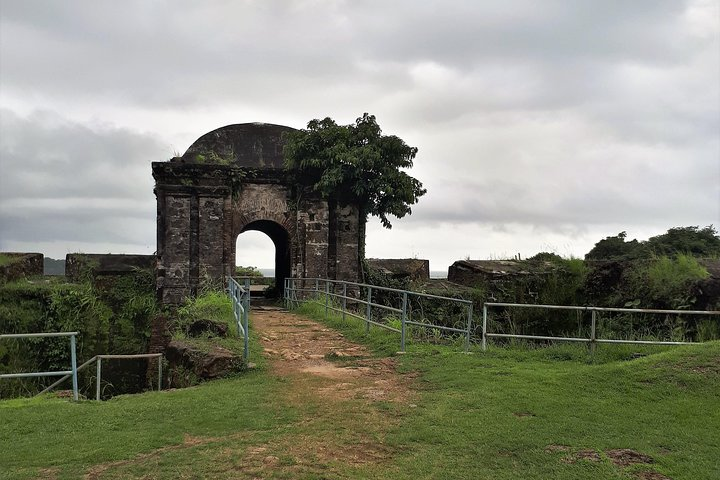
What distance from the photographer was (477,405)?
19.1 feet

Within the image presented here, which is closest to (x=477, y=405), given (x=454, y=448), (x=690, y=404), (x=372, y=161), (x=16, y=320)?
(x=454, y=448)

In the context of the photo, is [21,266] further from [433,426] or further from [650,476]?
[650,476]

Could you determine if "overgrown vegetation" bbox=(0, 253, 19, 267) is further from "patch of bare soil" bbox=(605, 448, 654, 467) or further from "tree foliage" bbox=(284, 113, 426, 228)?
"patch of bare soil" bbox=(605, 448, 654, 467)

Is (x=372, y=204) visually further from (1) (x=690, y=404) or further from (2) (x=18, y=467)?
(2) (x=18, y=467)

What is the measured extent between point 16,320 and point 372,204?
9071 mm

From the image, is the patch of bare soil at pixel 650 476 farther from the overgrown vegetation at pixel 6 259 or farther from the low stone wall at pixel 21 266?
the overgrown vegetation at pixel 6 259

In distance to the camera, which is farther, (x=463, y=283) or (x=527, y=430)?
(x=463, y=283)

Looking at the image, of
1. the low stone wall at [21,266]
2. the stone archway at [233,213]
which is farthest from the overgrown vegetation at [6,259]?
the stone archway at [233,213]

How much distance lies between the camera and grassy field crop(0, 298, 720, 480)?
14.2ft

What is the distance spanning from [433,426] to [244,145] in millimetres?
12718

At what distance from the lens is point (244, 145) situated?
54.0 feet

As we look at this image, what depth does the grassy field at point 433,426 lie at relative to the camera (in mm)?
4328

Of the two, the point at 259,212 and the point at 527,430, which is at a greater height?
the point at 259,212

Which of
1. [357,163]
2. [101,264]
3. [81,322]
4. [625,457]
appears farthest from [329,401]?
[101,264]
